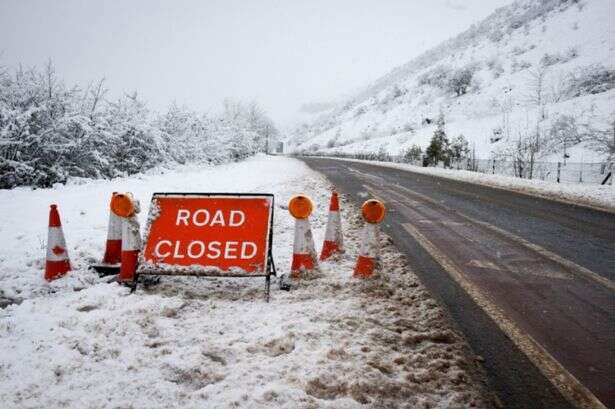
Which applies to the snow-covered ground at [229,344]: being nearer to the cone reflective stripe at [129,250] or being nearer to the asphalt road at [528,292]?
the cone reflective stripe at [129,250]

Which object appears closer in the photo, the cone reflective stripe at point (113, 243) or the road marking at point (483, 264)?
the cone reflective stripe at point (113, 243)

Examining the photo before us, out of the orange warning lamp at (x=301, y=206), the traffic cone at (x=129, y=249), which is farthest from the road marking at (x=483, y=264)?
the traffic cone at (x=129, y=249)

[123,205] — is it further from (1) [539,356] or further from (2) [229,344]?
(1) [539,356]

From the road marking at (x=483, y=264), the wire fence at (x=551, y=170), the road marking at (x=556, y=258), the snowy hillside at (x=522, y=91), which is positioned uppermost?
the snowy hillside at (x=522, y=91)

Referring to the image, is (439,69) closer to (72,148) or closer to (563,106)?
(563,106)

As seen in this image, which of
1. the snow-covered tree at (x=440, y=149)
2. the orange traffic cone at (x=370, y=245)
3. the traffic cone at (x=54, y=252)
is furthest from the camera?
the snow-covered tree at (x=440, y=149)

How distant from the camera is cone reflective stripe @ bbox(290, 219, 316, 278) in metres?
4.85

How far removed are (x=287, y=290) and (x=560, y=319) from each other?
2.57m

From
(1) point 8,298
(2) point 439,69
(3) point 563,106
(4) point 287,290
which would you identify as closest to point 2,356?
(1) point 8,298

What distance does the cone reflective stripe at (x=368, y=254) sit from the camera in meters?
4.76

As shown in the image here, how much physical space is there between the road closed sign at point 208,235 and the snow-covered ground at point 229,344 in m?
0.27

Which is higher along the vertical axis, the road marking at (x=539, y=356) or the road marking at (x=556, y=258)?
the road marking at (x=556, y=258)

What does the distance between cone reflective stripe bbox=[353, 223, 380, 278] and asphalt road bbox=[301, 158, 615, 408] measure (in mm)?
634

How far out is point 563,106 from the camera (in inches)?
1329
